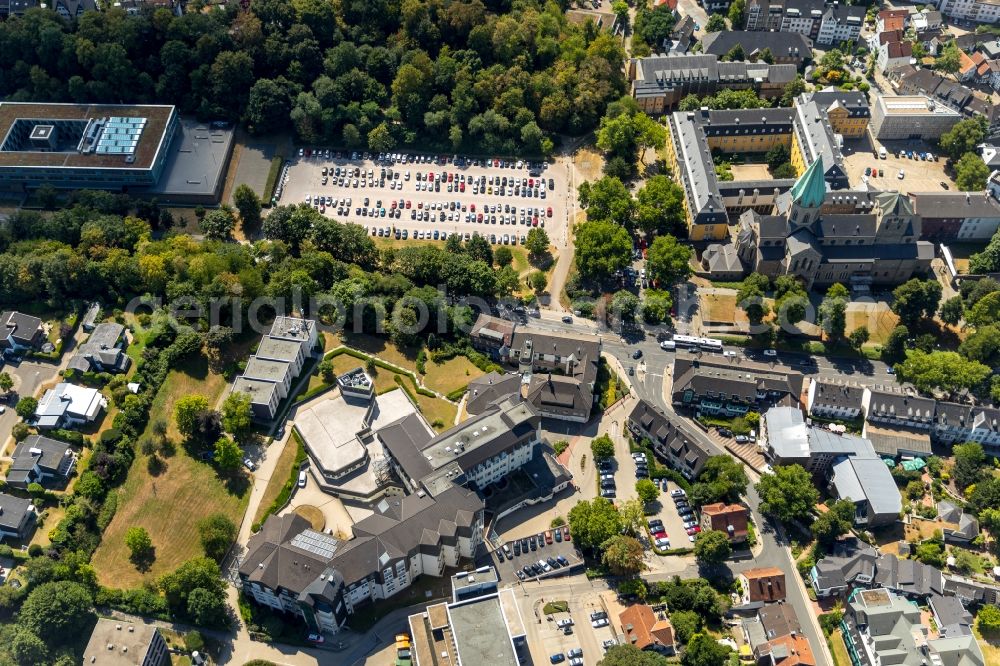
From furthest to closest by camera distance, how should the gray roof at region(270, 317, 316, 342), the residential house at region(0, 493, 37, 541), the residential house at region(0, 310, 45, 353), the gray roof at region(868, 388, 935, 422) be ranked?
the residential house at region(0, 310, 45, 353), the gray roof at region(270, 317, 316, 342), the gray roof at region(868, 388, 935, 422), the residential house at region(0, 493, 37, 541)

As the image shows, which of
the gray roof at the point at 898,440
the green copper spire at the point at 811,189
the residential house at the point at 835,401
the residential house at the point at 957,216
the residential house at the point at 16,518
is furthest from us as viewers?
the residential house at the point at 957,216

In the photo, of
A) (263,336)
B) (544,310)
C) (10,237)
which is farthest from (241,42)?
(544,310)

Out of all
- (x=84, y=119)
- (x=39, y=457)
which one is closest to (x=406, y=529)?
(x=39, y=457)

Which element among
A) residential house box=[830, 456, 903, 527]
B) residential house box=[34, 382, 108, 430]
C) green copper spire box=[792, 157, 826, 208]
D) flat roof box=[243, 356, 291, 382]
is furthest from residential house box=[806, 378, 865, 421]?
residential house box=[34, 382, 108, 430]

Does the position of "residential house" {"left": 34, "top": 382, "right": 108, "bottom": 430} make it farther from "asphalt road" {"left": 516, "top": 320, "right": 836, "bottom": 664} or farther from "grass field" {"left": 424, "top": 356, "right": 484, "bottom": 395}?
"asphalt road" {"left": 516, "top": 320, "right": 836, "bottom": 664}

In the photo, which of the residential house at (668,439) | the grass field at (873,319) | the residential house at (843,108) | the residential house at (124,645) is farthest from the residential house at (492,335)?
the residential house at (843,108)

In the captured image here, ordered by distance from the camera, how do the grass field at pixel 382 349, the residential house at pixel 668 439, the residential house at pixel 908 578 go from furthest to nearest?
the grass field at pixel 382 349 → the residential house at pixel 668 439 → the residential house at pixel 908 578

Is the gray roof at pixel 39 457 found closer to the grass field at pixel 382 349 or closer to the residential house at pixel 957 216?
the grass field at pixel 382 349
